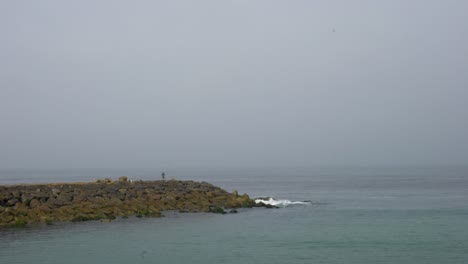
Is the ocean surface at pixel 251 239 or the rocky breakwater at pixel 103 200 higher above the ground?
the rocky breakwater at pixel 103 200

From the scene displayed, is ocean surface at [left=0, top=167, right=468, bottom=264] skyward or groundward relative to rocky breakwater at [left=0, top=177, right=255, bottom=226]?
groundward

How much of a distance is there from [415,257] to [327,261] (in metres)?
3.92

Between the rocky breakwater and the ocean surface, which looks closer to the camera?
the ocean surface

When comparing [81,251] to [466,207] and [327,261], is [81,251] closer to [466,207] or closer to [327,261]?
A: [327,261]

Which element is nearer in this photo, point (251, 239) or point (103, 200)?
point (251, 239)

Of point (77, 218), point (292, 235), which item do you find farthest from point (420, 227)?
point (77, 218)

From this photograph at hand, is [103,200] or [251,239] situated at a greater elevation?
[103,200]

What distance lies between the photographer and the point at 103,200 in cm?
3909

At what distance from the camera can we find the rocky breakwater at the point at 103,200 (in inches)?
1384

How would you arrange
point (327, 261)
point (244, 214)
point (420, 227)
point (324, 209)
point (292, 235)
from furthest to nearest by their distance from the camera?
point (324, 209) < point (244, 214) < point (420, 227) < point (292, 235) < point (327, 261)

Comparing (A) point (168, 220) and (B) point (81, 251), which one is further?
(A) point (168, 220)

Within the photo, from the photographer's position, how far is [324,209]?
46.2m

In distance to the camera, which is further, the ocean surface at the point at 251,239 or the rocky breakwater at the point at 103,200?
the rocky breakwater at the point at 103,200

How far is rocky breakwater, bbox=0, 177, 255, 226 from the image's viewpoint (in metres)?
35.2
